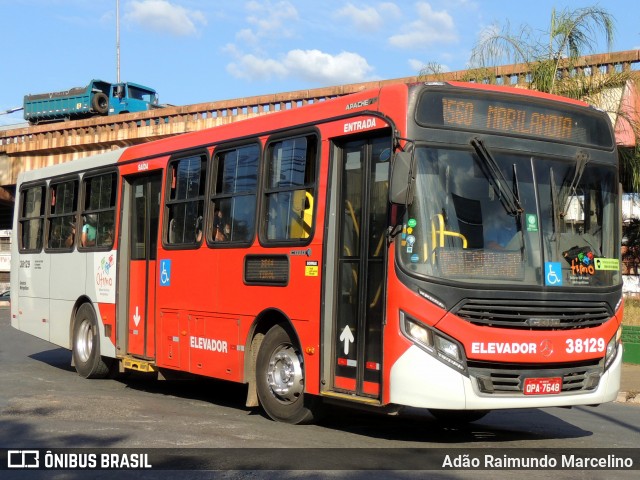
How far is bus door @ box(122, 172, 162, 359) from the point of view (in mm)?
13039

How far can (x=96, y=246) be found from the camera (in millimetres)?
14609

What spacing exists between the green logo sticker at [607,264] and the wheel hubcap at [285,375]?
3.00 metres

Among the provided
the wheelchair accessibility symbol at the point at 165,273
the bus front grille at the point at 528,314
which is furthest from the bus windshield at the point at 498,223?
the wheelchair accessibility symbol at the point at 165,273

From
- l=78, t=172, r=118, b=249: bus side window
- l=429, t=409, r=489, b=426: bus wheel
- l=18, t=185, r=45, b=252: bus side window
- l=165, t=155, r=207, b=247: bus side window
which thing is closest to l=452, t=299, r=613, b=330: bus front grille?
l=429, t=409, r=489, b=426: bus wheel

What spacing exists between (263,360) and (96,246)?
5126 mm

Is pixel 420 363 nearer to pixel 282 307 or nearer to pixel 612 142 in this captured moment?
pixel 282 307

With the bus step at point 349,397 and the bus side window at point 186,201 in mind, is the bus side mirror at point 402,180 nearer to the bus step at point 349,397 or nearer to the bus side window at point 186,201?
the bus step at point 349,397

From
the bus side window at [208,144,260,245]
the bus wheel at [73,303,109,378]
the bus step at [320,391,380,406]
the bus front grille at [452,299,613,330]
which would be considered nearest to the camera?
the bus front grille at [452,299,613,330]

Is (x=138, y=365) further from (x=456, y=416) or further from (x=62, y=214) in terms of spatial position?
(x=456, y=416)

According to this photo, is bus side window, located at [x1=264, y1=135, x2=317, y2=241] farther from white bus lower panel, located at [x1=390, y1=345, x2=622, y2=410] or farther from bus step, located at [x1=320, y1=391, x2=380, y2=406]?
white bus lower panel, located at [x1=390, y1=345, x2=622, y2=410]

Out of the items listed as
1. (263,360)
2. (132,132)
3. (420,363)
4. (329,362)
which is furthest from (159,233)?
(132,132)

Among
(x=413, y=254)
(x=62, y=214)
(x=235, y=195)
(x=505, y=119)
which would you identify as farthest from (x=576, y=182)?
(x=62, y=214)

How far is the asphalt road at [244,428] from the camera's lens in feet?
27.3

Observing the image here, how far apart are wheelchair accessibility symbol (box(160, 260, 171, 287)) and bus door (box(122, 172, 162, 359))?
263 millimetres
